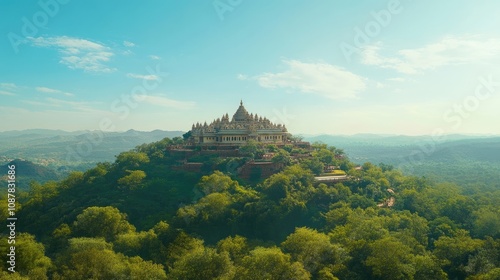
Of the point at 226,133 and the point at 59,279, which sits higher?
the point at 226,133

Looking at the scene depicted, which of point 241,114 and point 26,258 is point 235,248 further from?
point 241,114

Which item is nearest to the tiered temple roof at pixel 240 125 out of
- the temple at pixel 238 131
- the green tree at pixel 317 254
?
the temple at pixel 238 131

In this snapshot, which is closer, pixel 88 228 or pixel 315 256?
pixel 315 256

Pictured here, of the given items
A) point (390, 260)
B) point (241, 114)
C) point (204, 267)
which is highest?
point (241, 114)

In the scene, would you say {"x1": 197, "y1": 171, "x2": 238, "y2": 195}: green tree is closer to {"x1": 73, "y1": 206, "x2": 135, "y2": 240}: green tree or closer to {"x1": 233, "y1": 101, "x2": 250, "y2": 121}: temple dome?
{"x1": 73, "y1": 206, "x2": 135, "y2": 240}: green tree

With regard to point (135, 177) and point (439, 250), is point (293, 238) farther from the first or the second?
point (135, 177)

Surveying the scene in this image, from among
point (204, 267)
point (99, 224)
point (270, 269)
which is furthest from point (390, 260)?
point (99, 224)

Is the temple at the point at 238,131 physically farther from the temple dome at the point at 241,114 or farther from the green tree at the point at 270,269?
the green tree at the point at 270,269

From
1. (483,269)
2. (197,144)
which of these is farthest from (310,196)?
(197,144)
